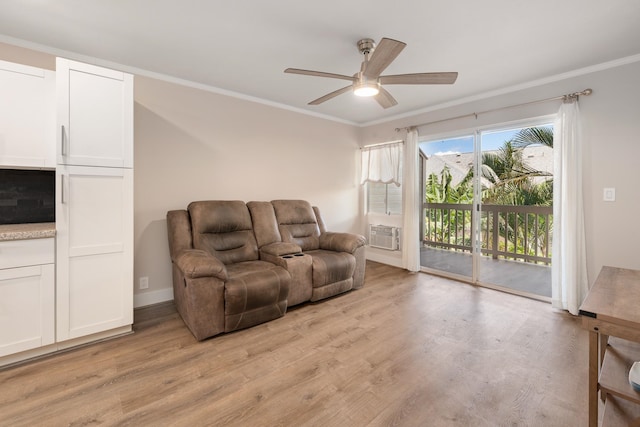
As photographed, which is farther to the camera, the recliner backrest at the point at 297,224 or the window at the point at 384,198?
the window at the point at 384,198

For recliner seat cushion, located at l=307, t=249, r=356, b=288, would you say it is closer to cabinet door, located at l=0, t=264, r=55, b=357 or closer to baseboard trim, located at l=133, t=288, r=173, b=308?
baseboard trim, located at l=133, t=288, r=173, b=308

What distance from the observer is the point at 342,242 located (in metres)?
3.54

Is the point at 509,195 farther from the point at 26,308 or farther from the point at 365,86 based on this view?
the point at 26,308

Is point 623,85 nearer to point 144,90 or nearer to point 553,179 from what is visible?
point 553,179

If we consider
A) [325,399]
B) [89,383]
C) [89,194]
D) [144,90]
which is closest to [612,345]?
[325,399]

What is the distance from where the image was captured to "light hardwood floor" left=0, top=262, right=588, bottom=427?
1.50 metres

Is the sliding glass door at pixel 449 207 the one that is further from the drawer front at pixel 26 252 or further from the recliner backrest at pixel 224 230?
the drawer front at pixel 26 252

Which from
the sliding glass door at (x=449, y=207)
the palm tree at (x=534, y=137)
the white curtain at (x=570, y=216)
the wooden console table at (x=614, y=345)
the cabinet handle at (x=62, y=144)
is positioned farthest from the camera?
the sliding glass door at (x=449, y=207)

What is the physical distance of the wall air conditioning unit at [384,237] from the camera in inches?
183

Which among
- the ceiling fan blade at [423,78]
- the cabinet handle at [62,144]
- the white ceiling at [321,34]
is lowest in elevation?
the cabinet handle at [62,144]

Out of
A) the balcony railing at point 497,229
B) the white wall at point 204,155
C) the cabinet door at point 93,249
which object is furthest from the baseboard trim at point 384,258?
the cabinet door at point 93,249

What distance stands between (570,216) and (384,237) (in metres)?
2.48

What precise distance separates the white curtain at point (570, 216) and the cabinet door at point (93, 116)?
13.9 ft

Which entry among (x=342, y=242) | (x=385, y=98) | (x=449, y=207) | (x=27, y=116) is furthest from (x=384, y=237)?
(x=27, y=116)
